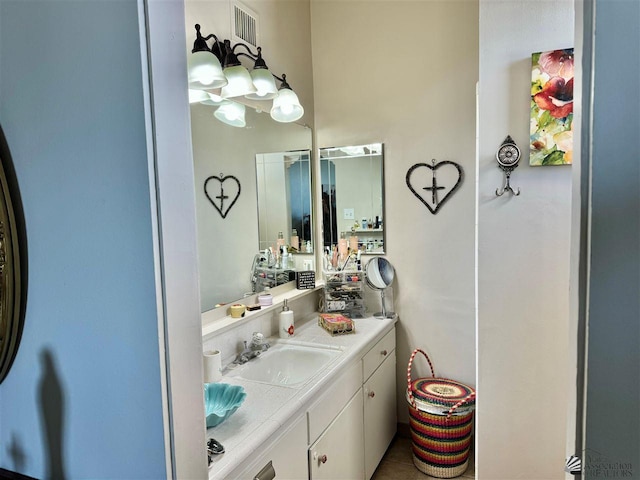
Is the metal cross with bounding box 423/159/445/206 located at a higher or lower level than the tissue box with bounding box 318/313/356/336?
higher

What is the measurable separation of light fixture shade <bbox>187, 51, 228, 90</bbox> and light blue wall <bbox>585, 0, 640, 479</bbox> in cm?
145

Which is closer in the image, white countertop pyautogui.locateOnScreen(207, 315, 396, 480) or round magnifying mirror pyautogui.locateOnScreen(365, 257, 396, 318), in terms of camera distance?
white countertop pyautogui.locateOnScreen(207, 315, 396, 480)

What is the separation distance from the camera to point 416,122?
8.11 ft

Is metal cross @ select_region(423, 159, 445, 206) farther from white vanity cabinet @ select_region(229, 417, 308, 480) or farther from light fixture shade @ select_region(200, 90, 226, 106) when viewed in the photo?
white vanity cabinet @ select_region(229, 417, 308, 480)

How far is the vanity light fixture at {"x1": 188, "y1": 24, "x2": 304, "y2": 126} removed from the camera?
1.67 m

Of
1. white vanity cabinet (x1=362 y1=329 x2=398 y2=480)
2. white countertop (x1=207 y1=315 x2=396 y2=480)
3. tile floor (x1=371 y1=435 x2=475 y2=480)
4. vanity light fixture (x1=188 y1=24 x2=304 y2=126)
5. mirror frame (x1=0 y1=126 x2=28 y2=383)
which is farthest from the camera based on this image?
tile floor (x1=371 y1=435 x2=475 y2=480)

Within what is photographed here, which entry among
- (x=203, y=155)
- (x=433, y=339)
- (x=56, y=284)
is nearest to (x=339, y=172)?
(x=203, y=155)

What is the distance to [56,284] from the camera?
83 centimetres

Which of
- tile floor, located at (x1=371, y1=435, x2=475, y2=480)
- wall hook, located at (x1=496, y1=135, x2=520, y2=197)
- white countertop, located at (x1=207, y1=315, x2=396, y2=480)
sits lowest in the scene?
tile floor, located at (x1=371, y1=435, x2=475, y2=480)

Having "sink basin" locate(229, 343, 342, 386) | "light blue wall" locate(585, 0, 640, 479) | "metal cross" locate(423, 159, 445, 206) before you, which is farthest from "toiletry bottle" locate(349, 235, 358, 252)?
"light blue wall" locate(585, 0, 640, 479)

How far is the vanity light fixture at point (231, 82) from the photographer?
167 cm

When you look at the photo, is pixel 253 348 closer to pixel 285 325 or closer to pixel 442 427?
pixel 285 325

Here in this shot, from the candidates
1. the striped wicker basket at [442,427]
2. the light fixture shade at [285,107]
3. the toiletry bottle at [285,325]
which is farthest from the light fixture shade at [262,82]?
the striped wicker basket at [442,427]

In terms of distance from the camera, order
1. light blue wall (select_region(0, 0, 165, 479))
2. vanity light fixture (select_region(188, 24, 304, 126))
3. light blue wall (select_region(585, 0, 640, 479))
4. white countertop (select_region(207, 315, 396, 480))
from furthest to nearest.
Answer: vanity light fixture (select_region(188, 24, 304, 126))
white countertop (select_region(207, 315, 396, 480))
light blue wall (select_region(0, 0, 165, 479))
light blue wall (select_region(585, 0, 640, 479))
